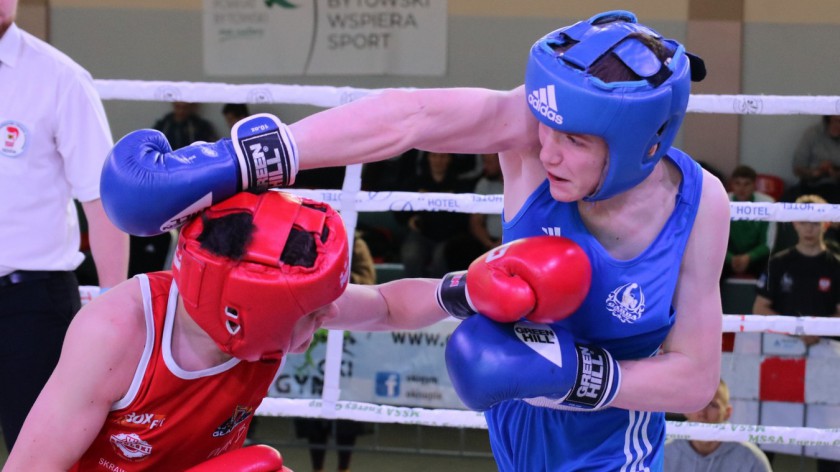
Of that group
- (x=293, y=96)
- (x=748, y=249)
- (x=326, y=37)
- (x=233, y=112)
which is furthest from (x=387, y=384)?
(x=326, y=37)

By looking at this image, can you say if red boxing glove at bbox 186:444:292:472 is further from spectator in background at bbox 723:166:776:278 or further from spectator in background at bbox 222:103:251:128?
spectator in background at bbox 222:103:251:128

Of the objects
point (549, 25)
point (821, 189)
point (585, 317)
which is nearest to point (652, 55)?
point (585, 317)

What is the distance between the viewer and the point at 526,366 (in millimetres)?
1561

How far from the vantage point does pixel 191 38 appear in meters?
7.59

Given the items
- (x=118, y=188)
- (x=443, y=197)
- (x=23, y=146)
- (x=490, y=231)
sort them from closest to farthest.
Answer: (x=118, y=188) < (x=23, y=146) < (x=443, y=197) < (x=490, y=231)

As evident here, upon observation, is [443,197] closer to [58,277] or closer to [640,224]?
[58,277]

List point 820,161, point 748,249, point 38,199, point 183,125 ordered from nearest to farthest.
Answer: point 38,199 < point 748,249 < point 820,161 < point 183,125

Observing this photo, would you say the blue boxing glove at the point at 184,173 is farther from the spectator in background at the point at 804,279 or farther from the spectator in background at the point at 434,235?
the spectator in background at the point at 434,235

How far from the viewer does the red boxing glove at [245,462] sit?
1.52m

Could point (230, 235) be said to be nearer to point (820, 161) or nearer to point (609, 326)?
point (609, 326)

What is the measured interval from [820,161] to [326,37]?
10.8ft

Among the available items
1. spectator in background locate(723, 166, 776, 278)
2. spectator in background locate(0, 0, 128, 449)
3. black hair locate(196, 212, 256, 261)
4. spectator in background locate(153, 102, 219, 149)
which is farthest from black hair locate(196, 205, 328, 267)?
spectator in background locate(153, 102, 219, 149)

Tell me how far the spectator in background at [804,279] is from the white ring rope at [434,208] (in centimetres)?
151

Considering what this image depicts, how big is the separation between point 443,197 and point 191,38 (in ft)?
16.6
